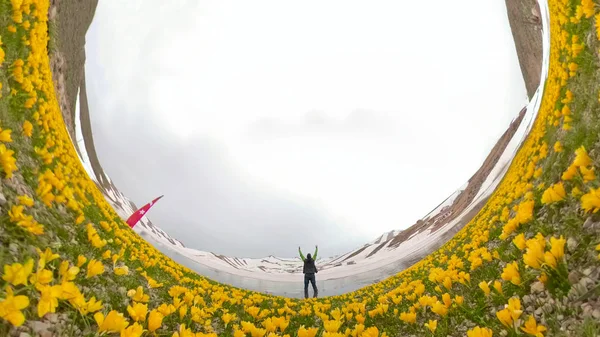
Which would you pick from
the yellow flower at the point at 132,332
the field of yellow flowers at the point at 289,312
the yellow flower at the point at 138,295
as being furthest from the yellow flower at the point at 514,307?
the yellow flower at the point at 138,295

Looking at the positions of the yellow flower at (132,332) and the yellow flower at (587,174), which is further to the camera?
the yellow flower at (587,174)

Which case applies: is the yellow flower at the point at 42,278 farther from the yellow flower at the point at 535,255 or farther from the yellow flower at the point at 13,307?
the yellow flower at the point at 535,255

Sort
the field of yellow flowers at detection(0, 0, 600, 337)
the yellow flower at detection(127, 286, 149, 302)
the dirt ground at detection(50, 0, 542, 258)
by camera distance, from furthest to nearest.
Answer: the dirt ground at detection(50, 0, 542, 258)
the yellow flower at detection(127, 286, 149, 302)
the field of yellow flowers at detection(0, 0, 600, 337)

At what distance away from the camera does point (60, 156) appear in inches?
368

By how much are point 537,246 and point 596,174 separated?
1481 mm

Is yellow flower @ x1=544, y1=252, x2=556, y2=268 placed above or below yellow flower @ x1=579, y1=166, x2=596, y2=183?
below

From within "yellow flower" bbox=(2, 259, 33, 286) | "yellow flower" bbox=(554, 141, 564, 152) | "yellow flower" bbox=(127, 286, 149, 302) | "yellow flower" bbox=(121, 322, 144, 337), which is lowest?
"yellow flower" bbox=(121, 322, 144, 337)

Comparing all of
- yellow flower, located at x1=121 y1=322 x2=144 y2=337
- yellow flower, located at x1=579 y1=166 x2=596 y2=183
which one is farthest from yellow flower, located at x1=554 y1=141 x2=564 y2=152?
yellow flower, located at x1=121 y1=322 x2=144 y2=337

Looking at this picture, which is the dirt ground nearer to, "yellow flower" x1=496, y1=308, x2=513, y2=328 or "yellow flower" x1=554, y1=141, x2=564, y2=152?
"yellow flower" x1=554, y1=141, x2=564, y2=152

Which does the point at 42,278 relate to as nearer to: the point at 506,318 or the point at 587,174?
the point at 506,318

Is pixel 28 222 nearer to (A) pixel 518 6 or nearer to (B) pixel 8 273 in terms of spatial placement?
(B) pixel 8 273

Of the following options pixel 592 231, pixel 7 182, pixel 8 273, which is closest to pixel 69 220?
pixel 7 182

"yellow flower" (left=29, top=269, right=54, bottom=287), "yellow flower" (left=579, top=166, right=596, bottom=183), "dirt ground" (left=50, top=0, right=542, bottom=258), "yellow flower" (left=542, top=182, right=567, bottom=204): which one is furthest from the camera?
"dirt ground" (left=50, top=0, right=542, bottom=258)

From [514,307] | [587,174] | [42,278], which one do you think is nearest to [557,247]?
[514,307]
